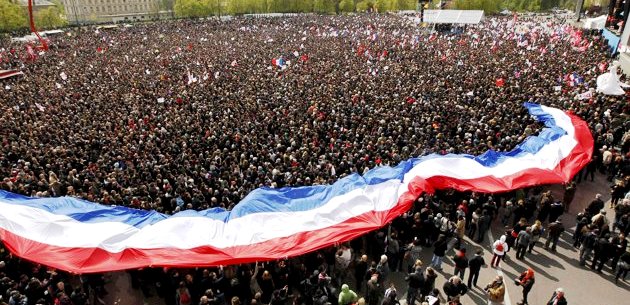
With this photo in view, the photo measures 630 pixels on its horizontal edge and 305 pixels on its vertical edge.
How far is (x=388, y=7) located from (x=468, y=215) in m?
88.5

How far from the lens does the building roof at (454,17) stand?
157ft

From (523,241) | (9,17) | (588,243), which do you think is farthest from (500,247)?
(9,17)

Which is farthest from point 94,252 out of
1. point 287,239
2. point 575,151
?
point 575,151

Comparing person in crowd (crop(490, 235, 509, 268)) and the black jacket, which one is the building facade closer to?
person in crowd (crop(490, 235, 509, 268))

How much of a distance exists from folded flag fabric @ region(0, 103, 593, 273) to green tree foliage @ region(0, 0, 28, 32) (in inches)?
2505

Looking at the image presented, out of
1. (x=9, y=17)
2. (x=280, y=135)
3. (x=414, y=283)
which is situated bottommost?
(x=414, y=283)

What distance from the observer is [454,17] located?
48969 mm

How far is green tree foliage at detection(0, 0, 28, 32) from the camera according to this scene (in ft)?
193

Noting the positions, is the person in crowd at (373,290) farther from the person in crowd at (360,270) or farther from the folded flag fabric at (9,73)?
the folded flag fabric at (9,73)

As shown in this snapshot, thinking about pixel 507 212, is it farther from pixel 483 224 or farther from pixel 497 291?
pixel 497 291

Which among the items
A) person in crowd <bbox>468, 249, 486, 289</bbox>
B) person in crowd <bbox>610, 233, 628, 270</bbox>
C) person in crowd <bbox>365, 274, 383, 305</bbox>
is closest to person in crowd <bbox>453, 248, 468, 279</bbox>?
person in crowd <bbox>468, 249, 486, 289</bbox>

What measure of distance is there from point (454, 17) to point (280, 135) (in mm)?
40420

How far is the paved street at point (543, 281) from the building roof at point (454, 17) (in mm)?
42088

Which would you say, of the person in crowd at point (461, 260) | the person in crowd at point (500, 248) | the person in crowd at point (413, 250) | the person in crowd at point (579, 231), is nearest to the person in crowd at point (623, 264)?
the person in crowd at point (579, 231)
